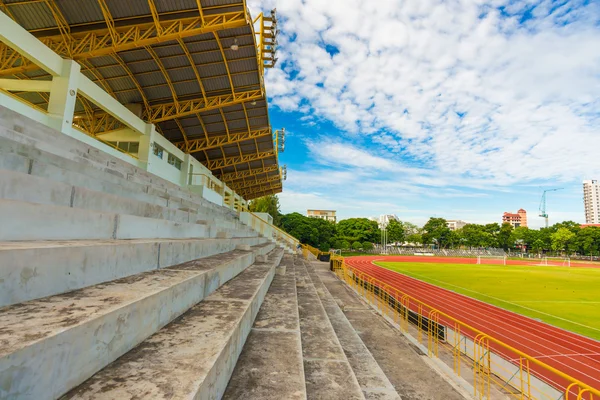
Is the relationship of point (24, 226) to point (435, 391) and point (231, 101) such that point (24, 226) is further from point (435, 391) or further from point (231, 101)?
point (231, 101)

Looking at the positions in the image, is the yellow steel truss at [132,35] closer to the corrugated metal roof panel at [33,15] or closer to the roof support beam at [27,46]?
the corrugated metal roof panel at [33,15]

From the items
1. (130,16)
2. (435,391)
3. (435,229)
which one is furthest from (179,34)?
(435,229)

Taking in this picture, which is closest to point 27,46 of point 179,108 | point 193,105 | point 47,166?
point 179,108

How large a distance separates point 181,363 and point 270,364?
1153 millimetres

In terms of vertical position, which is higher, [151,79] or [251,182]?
[151,79]

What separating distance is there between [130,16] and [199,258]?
13.7 meters

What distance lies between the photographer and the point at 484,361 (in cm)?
691

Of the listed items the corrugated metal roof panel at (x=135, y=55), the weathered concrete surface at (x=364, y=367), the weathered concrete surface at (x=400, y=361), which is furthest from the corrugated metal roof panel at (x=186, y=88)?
the weathered concrete surface at (x=364, y=367)

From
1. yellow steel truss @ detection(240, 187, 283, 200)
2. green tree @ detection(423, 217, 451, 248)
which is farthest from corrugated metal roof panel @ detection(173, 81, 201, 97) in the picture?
green tree @ detection(423, 217, 451, 248)

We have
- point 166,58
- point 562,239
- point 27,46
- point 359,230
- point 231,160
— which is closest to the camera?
point 27,46

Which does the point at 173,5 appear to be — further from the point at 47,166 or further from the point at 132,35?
the point at 47,166

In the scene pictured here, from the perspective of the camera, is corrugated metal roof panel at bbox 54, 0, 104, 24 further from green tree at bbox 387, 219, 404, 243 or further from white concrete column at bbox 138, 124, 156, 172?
green tree at bbox 387, 219, 404, 243

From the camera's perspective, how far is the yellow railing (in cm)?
463

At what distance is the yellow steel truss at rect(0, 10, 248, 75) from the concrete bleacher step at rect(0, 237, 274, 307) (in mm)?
13236
